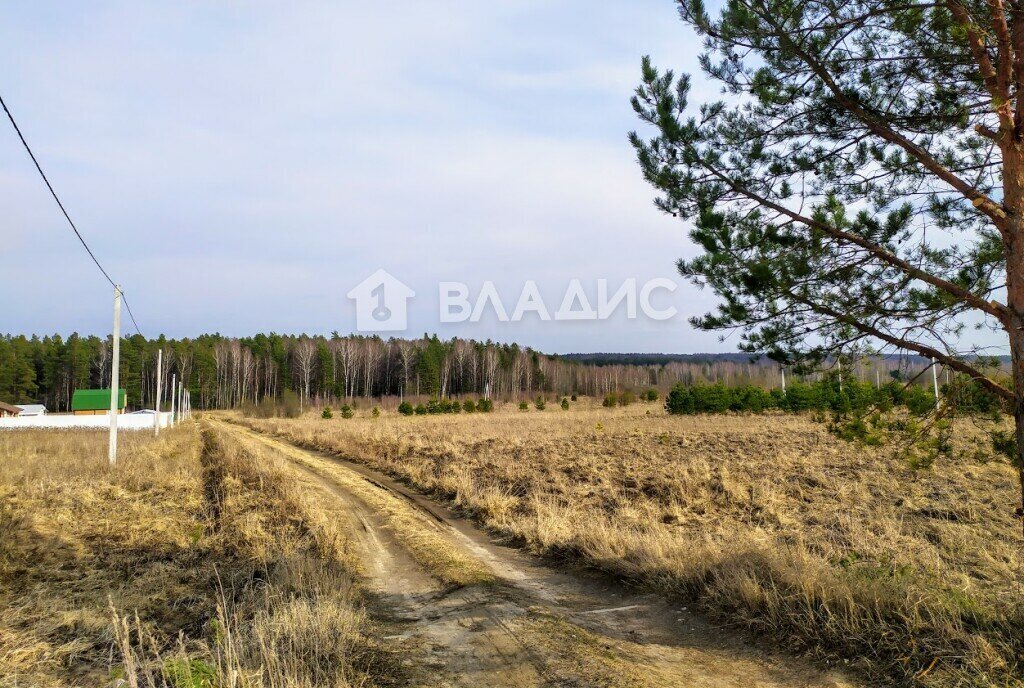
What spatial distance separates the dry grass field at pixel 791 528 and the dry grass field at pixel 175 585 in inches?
120

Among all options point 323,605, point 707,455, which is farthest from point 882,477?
point 323,605

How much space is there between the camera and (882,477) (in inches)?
574

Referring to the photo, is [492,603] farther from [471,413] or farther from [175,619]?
[471,413]

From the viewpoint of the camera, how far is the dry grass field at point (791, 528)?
14.8 ft

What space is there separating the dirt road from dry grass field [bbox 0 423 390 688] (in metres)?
0.51

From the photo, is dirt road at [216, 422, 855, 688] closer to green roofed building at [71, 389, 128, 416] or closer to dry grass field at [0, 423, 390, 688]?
dry grass field at [0, 423, 390, 688]

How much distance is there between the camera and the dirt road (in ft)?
15.1

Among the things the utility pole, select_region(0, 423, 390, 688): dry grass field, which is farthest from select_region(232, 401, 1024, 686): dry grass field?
the utility pole

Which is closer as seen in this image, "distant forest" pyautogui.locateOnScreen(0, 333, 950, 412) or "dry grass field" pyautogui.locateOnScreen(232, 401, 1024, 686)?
"dry grass field" pyautogui.locateOnScreen(232, 401, 1024, 686)

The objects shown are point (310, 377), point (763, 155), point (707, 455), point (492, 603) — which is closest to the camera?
point (763, 155)

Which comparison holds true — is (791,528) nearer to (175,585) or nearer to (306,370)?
(175,585)

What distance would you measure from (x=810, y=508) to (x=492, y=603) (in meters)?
7.67

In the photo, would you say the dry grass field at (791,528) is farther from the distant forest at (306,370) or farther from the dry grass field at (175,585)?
the distant forest at (306,370)

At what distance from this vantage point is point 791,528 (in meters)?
10.1
